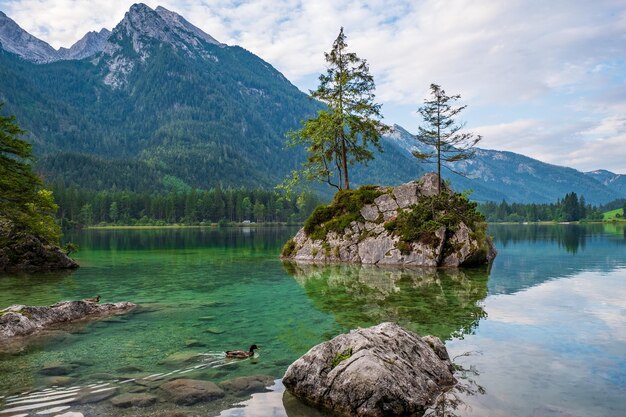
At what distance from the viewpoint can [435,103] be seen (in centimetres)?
4975

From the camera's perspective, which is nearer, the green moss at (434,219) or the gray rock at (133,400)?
the gray rock at (133,400)

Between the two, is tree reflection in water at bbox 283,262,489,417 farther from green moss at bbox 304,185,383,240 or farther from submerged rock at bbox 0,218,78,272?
submerged rock at bbox 0,218,78,272

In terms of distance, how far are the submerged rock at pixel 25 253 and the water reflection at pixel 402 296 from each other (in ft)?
68.9

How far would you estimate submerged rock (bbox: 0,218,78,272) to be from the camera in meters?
37.4

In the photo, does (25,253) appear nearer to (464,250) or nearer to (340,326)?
(340,326)

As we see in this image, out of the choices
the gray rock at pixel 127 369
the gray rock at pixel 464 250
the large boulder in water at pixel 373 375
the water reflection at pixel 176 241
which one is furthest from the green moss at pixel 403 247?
the gray rock at pixel 127 369

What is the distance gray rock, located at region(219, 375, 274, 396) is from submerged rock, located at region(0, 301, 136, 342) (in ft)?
33.2

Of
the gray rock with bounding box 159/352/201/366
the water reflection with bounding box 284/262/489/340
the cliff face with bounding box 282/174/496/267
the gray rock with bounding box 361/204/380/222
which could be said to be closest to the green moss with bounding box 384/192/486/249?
the cliff face with bounding box 282/174/496/267

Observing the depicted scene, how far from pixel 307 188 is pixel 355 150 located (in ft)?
25.0

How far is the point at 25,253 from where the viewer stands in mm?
38250

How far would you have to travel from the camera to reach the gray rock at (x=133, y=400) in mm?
10065

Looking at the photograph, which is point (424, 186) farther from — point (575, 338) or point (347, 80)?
point (575, 338)

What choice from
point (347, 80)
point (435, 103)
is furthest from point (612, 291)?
point (347, 80)

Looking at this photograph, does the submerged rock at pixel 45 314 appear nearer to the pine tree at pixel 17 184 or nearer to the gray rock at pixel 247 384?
the gray rock at pixel 247 384
